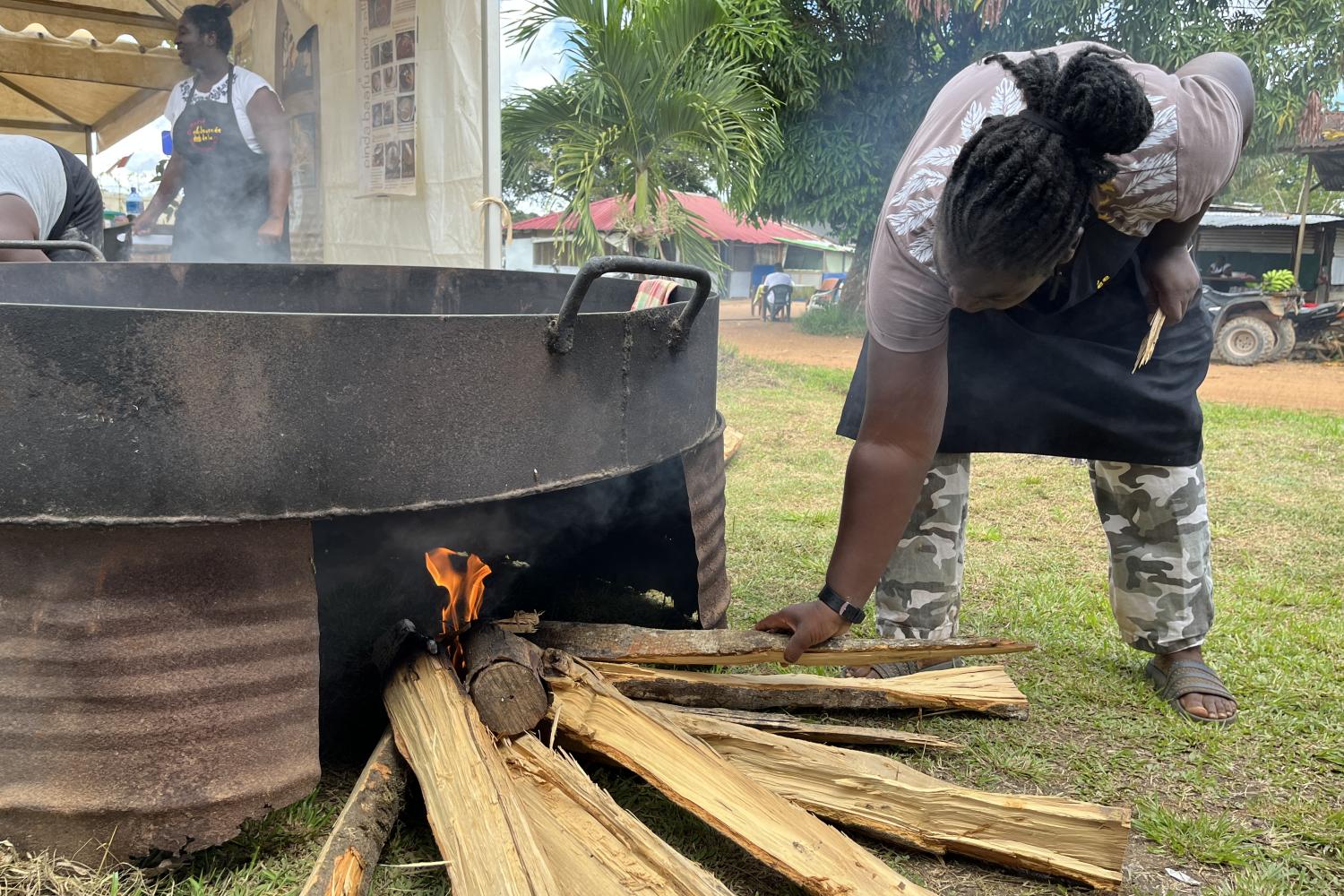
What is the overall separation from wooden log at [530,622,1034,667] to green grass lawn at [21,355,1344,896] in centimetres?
25

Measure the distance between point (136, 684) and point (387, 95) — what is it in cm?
427

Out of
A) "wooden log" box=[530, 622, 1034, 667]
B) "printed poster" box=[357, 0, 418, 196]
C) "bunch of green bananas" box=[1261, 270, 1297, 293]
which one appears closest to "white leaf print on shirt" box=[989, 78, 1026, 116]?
"wooden log" box=[530, 622, 1034, 667]

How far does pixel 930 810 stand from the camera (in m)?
1.83

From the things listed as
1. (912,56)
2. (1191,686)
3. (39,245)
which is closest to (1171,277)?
(1191,686)

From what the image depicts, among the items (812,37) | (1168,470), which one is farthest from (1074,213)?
(812,37)

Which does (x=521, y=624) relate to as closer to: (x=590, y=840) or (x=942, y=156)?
(x=590, y=840)

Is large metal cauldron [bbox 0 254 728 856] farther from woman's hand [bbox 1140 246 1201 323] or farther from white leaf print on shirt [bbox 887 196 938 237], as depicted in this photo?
woman's hand [bbox 1140 246 1201 323]

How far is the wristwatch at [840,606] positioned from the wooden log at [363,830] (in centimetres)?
93

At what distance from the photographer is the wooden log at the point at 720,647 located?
Answer: 216cm

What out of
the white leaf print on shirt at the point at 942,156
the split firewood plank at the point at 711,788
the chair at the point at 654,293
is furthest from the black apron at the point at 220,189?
the white leaf print on shirt at the point at 942,156

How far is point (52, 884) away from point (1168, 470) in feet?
8.09

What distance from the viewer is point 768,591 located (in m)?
3.30

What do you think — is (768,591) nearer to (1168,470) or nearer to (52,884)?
(1168,470)

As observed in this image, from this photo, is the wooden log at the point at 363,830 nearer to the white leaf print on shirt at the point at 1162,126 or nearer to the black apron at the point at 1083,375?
the black apron at the point at 1083,375
